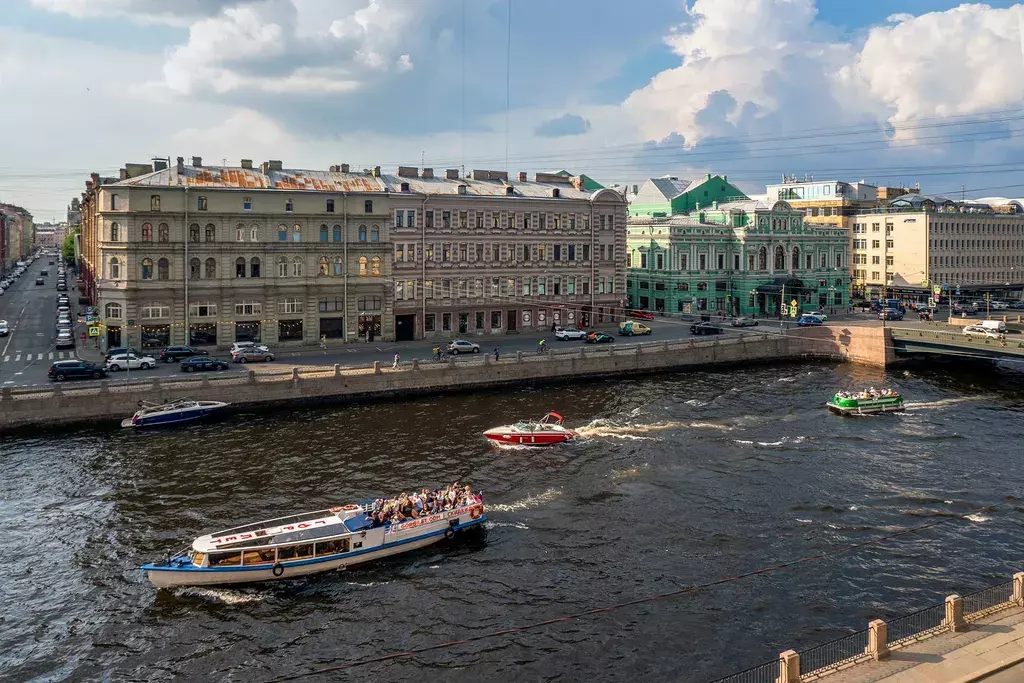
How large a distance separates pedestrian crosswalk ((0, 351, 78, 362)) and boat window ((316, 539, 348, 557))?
1661 inches

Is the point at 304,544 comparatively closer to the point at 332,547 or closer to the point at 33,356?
the point at 332,547

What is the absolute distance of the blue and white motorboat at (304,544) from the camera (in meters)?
28.3

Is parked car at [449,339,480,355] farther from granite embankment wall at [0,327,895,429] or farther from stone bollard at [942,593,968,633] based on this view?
stone bollard at [942,593,968,633]

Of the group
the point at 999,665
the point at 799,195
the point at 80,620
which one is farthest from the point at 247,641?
the point at 799,195

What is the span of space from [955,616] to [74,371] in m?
51.7

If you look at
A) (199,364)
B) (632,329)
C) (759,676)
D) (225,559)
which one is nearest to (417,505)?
(225,559)

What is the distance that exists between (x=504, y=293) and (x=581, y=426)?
32365 mm

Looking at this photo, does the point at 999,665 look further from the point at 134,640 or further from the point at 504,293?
the point at 504,293

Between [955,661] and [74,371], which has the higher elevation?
[74,371]

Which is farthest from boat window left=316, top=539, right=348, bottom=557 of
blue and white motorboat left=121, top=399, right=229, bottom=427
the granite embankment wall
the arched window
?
the arched window

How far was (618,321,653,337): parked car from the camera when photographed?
7931cm

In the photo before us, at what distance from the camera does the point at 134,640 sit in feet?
82.0

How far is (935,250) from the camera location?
123m

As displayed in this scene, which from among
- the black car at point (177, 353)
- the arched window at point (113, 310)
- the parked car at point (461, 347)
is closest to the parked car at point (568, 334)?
the parked car at point (461, 347)
